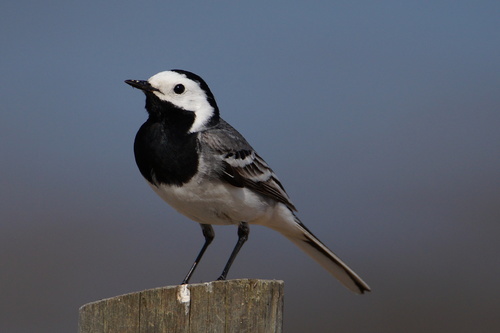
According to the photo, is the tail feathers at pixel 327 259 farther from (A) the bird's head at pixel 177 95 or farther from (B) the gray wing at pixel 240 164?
(A) the bird's head at pixel 177 95

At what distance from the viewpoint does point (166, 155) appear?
179 inches

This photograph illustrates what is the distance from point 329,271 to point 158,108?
188 cm

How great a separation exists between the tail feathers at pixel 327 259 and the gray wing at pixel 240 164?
0.28 metres

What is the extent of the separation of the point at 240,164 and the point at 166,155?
0.60 metres

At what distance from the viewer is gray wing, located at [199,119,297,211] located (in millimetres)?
4734

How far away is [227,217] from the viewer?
4820mm

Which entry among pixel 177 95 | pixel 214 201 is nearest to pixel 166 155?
pixel 214 201

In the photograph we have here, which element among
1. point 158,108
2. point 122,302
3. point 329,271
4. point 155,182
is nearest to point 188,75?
point 158,108

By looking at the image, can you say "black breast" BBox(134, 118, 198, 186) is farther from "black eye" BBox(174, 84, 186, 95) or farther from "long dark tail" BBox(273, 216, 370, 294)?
"long dark tail" BBox(273, 216, 370, 294)

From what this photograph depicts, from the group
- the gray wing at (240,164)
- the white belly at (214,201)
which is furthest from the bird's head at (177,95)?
the white belly at (214,201)

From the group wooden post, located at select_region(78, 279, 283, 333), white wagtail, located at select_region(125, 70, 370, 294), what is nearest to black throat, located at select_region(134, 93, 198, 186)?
white wagtail, located at select_region(125, 70, 370, 294)

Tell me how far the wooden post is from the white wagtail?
5.08ft

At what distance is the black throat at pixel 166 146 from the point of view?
453cm

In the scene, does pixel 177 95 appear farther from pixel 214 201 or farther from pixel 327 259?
pixel 327 259
